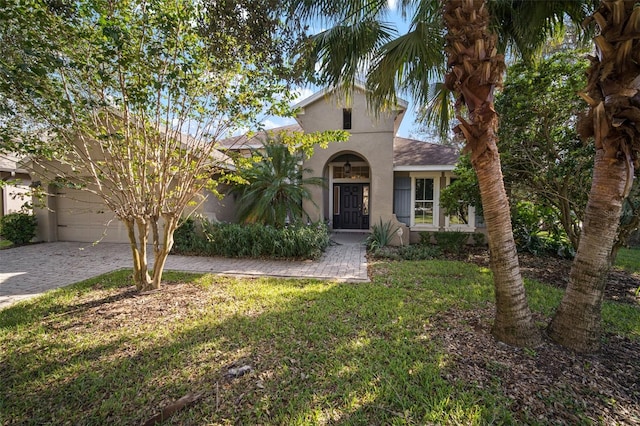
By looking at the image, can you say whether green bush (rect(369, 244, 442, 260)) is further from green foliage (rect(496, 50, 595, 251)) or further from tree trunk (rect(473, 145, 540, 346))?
tree trunk (rect(473, 145, 540, 346))

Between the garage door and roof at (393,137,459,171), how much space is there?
1201 cm

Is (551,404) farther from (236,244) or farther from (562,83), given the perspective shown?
(236,244)

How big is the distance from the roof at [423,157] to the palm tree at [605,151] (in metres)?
8.21

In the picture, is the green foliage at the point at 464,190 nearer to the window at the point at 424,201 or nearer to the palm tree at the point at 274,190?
the window at the point at 424,201

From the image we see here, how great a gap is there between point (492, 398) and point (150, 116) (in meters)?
6.29

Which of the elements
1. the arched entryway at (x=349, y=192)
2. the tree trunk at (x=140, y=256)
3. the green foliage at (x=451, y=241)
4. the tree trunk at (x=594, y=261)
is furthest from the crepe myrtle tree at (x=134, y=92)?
the arched entryway at (x=349, y=192)

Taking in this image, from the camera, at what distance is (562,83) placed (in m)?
5.97

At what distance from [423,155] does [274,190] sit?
23.0ft

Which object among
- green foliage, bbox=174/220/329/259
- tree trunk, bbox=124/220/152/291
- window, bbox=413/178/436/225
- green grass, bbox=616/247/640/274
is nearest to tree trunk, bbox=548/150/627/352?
green foliage, bbox=174/220/329/259

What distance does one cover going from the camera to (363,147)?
37.1ft

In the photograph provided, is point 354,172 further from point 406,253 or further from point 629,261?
point 629,261

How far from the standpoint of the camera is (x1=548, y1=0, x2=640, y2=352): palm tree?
2732mm

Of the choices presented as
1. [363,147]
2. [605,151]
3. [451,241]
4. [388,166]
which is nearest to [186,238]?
[363,147]

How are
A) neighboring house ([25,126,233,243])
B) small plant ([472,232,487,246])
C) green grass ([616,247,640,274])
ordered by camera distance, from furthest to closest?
1. neighboring house ([25,126,233,243])
2. small plant ([472,232,487,246])
3. green grass ([616,247,640,274])
